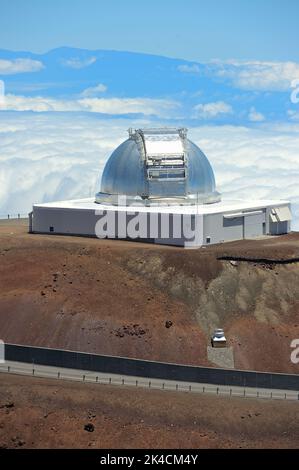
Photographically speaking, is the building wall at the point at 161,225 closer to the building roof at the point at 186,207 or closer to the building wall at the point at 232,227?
the building wall at the point at 232,227

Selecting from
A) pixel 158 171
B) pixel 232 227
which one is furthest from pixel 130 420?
pixel 158 171

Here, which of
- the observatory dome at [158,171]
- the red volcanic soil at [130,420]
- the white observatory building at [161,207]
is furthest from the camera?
the observatory dome at [158,171]

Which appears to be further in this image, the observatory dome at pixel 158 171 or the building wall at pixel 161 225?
the observatory dome at pixel 158 171

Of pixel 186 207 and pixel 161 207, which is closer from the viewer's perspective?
pixel 161 207

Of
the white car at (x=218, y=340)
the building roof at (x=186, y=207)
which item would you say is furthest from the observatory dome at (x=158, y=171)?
the white car at (x=218, y=340)

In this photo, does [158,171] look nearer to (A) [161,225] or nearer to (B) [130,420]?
(A) [161,225]

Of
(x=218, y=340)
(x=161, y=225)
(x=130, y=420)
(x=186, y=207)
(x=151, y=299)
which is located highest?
(x=186, y=207)

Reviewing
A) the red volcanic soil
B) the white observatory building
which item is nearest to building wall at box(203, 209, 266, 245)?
the white observatory building
